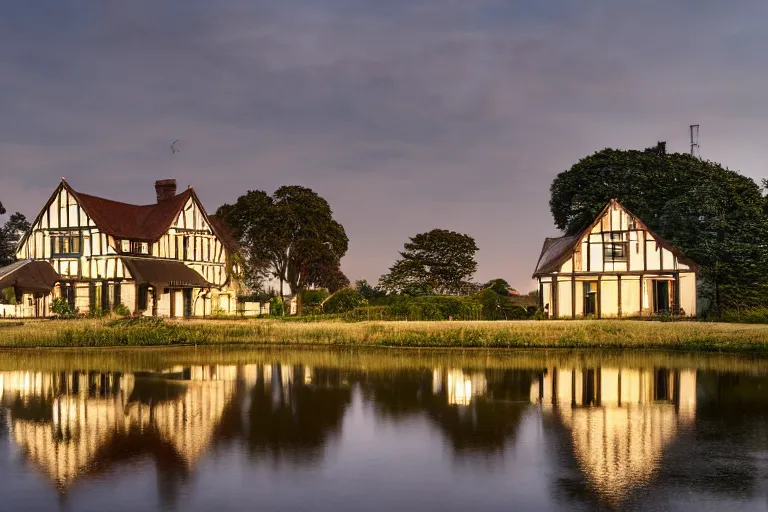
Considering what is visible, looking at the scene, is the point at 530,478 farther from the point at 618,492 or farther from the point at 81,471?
the point at 81,471

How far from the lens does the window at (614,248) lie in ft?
162

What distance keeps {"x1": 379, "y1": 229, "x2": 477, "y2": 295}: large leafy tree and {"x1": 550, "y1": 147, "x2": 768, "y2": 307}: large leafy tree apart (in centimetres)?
980

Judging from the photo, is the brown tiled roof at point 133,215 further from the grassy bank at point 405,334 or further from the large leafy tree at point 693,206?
the large leafy tree at point 693,206

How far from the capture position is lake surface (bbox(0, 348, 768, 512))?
12.7m

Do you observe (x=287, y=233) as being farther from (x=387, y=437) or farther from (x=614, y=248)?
(x=387, y=437)

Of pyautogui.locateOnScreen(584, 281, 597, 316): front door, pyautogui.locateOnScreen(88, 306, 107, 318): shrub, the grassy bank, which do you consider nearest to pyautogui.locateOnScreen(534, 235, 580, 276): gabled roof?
pyautogui.locateOnScreen(584, 281, 597, 316): front door

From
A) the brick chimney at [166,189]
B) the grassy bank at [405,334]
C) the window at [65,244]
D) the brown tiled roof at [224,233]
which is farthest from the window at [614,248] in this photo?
the window at [65,244]

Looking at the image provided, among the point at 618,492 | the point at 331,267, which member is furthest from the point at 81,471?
the point at 331,267

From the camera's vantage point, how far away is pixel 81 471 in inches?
553

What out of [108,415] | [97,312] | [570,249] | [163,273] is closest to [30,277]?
[97,312]

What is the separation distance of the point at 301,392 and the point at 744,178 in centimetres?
3977

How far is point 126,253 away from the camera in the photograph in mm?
52656

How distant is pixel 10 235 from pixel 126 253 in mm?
20465

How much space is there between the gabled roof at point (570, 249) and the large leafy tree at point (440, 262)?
37.4ft
